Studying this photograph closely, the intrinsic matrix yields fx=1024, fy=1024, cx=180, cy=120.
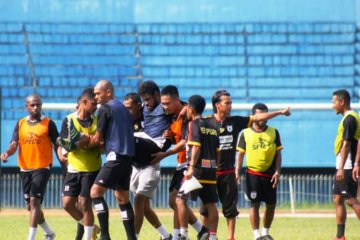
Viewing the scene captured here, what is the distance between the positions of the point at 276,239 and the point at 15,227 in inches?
228

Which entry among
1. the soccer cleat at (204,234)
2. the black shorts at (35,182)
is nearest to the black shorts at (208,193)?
the soccer cleat at (204,234)

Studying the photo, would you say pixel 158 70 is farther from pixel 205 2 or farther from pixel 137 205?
pixel 137 205

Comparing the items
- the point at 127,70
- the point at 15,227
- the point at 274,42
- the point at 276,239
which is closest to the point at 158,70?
the point at 127,70

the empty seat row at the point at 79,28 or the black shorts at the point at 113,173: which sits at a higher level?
the empty seat row at the point at 79,28

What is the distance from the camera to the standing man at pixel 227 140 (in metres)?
14.5

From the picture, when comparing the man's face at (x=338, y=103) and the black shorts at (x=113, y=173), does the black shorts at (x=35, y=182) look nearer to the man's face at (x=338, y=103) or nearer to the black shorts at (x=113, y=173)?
the black shorts at (x=113, y=173)

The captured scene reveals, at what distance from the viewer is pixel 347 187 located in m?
A: 15.4

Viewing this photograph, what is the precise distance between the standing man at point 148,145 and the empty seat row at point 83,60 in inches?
811

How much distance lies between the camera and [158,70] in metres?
35.1

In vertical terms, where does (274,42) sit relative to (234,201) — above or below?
above

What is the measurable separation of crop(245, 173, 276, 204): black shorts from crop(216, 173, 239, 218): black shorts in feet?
2.29

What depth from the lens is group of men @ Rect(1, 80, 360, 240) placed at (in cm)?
1367

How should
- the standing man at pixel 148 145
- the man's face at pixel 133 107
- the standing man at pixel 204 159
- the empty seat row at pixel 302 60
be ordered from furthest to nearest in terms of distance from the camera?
the empty seat row at pixel 302 60 < the man's face at pixel 133 107 < the standing man at pixel 148 145 < the standing man at pixel 204 159

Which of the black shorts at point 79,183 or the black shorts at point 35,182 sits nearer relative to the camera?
the black shorts at point 79,183
